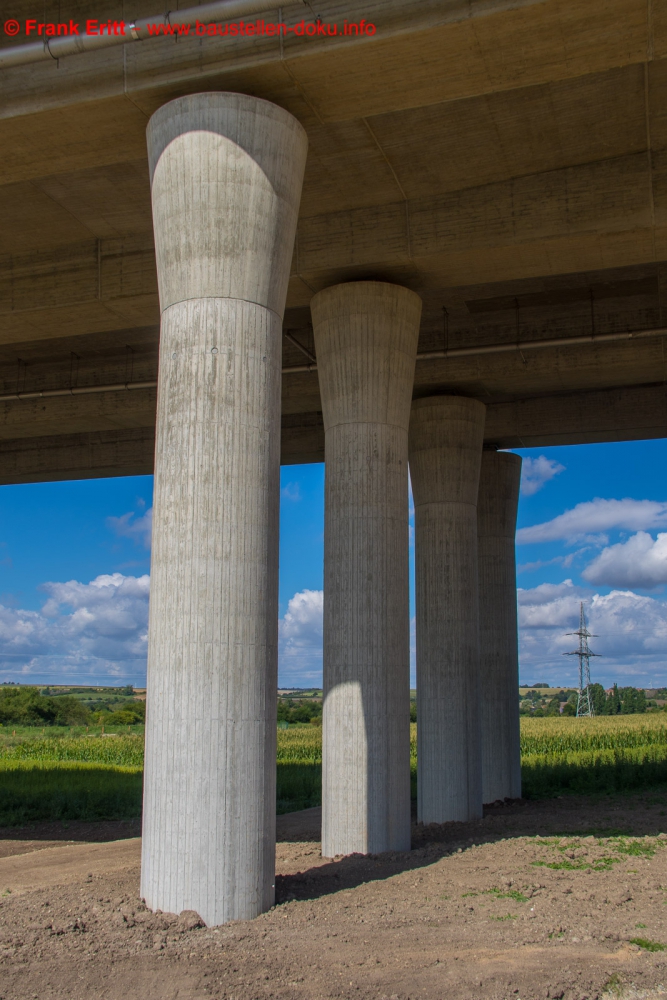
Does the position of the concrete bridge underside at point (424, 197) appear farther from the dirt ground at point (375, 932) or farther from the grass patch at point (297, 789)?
the grass patch at point (297, 789)

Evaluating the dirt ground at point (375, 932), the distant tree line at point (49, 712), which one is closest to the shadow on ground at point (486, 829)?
the dirt ground at point (375, 932)

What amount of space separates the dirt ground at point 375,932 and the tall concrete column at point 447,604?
15.7ft

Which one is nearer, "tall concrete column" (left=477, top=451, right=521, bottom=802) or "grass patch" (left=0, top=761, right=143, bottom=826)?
"grass patch" (left=0, top=761, right=143, bottom=826)

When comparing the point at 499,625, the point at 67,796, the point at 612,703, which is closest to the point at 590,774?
the point at 499,625

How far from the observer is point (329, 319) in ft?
49.6

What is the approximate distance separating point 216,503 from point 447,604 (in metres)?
10.1

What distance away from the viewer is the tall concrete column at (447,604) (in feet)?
61.4

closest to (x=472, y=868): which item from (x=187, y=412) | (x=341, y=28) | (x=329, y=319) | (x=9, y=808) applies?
(x=187, y=412)

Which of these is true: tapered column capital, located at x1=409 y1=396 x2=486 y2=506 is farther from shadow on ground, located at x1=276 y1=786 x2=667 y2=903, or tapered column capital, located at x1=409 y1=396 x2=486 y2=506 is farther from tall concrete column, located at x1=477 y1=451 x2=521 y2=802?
shadow on ground, located at x1=276 y1=786 x2=667 y2=903

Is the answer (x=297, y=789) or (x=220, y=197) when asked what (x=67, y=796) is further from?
(x=220, y=197)

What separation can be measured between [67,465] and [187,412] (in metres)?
18.1

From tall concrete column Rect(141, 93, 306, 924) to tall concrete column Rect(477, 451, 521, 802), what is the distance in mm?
13589

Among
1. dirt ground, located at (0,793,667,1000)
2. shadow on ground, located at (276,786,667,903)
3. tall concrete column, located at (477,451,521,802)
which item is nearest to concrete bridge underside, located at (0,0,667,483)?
tall concrete column, located at (477,451,521,802)

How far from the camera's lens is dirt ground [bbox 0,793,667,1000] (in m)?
7.75
